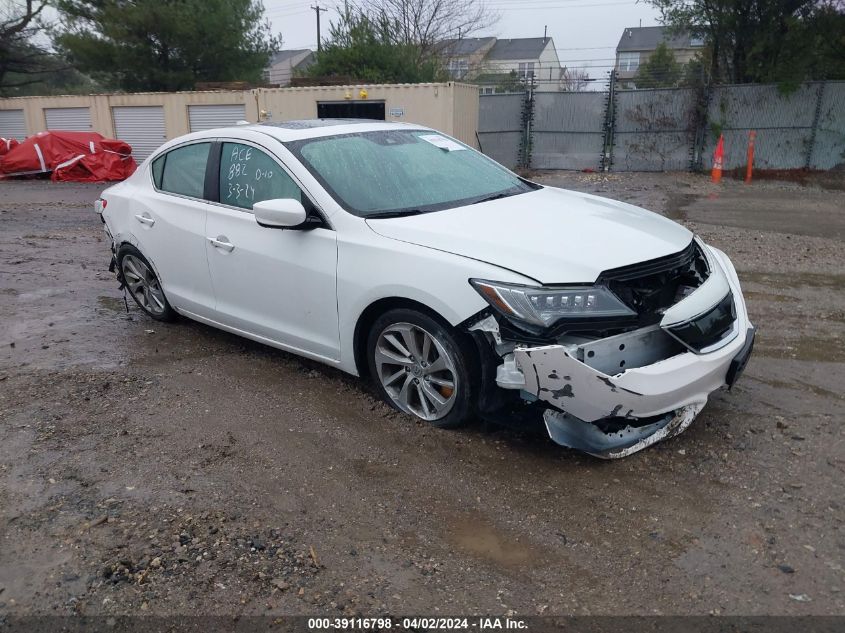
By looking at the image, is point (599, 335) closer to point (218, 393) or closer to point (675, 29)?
point (218, 393)

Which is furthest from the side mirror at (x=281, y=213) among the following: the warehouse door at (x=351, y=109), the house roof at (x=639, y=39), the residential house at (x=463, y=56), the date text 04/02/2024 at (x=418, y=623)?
the house roof at (x=639, y=39)

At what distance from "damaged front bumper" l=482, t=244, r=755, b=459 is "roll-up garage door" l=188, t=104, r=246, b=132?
64.7 feet

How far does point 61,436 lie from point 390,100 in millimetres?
15906

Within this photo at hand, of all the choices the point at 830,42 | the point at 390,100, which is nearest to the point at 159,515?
the point at 390,100

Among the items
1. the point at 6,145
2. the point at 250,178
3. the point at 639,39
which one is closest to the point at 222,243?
the point at 250,178

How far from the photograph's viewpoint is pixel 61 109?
950 inches

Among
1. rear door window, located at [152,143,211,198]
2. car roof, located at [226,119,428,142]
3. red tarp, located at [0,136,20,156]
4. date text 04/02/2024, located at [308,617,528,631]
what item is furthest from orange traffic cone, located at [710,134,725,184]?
red tarp, located at [0,136,20,156]

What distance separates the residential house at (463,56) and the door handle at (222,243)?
114 feet

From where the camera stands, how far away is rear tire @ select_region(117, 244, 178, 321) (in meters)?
5.57

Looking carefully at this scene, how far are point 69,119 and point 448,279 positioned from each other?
25.2m

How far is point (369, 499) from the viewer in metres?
3.26

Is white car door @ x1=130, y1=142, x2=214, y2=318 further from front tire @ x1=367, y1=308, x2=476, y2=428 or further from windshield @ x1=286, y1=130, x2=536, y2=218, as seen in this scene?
front tire @ x1=367, y1=308, x2=476, y2=428

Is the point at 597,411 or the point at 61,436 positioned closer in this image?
the point at 597,411

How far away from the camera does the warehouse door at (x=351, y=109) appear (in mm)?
18672
